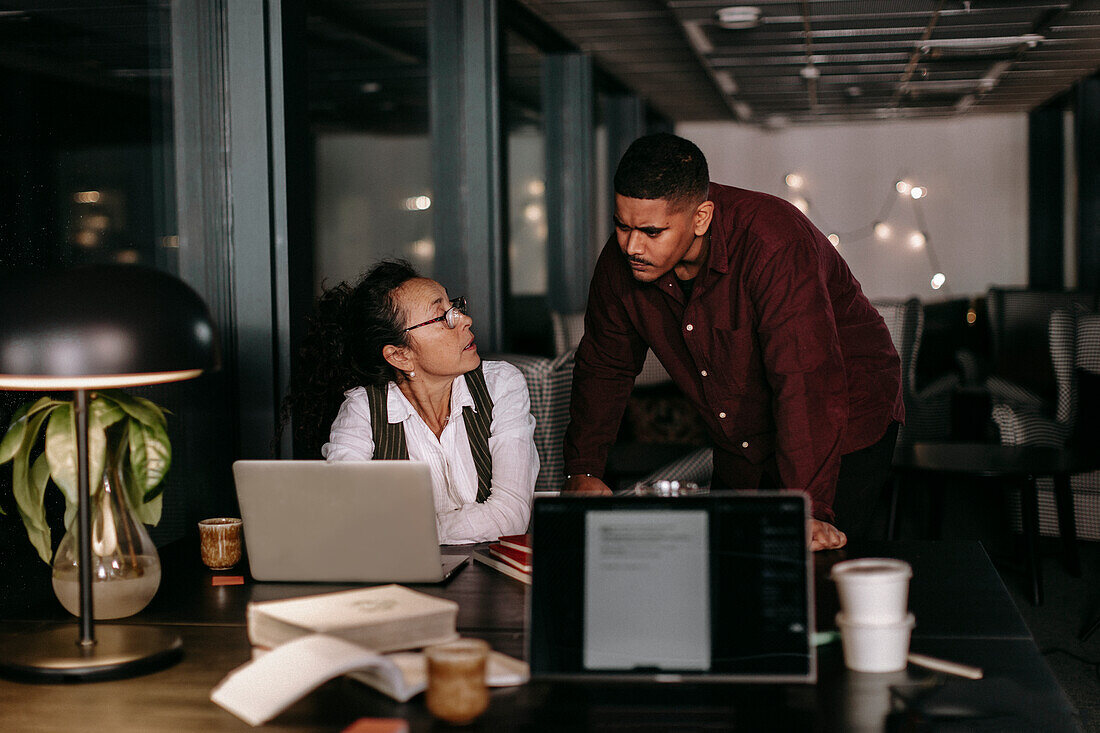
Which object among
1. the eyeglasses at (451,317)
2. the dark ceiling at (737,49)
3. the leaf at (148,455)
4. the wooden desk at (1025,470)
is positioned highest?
the dark ceiling at (737,49)

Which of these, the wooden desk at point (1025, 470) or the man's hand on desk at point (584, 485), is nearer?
the man's hand on desk at point (584, 485)

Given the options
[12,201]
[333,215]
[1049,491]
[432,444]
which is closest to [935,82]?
[1049,491]

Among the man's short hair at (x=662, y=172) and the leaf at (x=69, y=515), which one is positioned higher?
the man's short hair at (x=662, y=172)

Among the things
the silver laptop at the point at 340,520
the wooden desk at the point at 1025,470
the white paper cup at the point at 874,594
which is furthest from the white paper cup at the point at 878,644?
the wooden desk at the point at 1025,470

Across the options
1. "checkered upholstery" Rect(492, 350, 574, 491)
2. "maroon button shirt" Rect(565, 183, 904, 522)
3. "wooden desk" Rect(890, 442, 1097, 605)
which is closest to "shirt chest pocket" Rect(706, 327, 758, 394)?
"maroon button shirt" Rect(565, 183, 904, 522)

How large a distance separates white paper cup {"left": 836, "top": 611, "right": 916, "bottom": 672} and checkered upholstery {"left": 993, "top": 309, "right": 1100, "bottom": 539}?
3.61 meters

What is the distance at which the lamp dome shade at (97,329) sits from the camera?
1235mm

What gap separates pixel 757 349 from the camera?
2156 millimetres

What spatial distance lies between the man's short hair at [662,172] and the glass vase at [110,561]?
3.29 feet

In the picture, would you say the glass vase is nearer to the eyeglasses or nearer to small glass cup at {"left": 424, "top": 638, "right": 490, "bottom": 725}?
small glass cup at {"left": 424, "top": 638, "right": 490, "bottom": 725}

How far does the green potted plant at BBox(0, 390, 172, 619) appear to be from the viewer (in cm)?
146

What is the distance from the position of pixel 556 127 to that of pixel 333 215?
6.05ft

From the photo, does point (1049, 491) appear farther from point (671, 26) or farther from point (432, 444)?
point (432, 444)

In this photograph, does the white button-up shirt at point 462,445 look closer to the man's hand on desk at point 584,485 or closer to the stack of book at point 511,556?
the man's hand on desk at point 584,485
